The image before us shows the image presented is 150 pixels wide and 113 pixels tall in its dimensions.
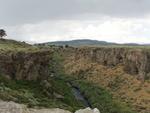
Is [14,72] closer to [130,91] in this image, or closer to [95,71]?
[130,91]

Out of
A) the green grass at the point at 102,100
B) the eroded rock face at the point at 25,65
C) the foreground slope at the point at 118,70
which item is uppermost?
the eroded rock face at the point at 25,65

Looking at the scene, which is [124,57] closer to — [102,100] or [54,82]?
[102,100]

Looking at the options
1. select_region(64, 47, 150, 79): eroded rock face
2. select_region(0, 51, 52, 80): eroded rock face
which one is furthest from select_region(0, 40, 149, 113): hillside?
select_region(64, 47, 150, 79): eroded rock face

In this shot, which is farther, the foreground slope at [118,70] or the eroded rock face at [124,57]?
the eroded rock face at [124,57]

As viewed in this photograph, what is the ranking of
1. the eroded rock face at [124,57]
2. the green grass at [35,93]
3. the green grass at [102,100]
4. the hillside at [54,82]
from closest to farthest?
the green grass at [35,93] < the hillside at [54,82] < the green grass at [102,100] < the eroded rock face at [124,57]

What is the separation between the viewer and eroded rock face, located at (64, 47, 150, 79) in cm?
16112

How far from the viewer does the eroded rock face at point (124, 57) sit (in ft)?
529

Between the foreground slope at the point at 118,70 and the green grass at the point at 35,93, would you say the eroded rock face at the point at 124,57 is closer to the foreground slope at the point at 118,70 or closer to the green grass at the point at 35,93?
the foreground slope at the point at 118,70

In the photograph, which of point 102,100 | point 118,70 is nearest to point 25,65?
point 102,100

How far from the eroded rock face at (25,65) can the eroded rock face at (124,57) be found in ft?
130

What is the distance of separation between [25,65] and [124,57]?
5324cm

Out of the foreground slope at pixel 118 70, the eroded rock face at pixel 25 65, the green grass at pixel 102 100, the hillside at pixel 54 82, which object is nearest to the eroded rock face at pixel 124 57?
the foreground slope at pixel 118 70

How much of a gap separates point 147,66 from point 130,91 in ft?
44.2

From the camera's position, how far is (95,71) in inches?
6855
